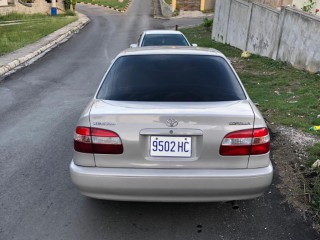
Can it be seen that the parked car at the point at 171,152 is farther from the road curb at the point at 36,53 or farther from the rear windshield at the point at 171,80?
the road curb at the point at 36,53

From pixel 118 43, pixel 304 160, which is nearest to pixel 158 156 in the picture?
pixel 304 160

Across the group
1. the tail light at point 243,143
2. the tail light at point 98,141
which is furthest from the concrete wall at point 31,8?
the tail light at point 243,143

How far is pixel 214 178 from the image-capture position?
2.98 m

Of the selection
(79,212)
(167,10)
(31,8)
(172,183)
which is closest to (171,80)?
(172,183)

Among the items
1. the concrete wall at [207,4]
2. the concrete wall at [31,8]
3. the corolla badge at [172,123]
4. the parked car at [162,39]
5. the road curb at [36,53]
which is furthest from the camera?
the concrete wall at [207,4]

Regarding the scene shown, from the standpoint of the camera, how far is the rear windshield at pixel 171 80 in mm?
3438

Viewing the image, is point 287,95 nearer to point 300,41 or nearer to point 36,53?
point 300,41

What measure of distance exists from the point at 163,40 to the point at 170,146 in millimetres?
7983

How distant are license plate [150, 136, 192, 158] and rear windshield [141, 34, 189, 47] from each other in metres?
7.62

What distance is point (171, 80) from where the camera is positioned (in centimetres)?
362

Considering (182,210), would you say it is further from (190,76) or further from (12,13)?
(12,13)

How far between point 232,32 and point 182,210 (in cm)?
1471

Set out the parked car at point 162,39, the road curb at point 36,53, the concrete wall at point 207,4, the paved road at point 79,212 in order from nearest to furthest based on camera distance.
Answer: the paved road at point 79,212
the parked car at point 162,39
the road curb at point 36,53
the concrete wall at point 207,4

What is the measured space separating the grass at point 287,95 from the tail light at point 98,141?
2152mm
